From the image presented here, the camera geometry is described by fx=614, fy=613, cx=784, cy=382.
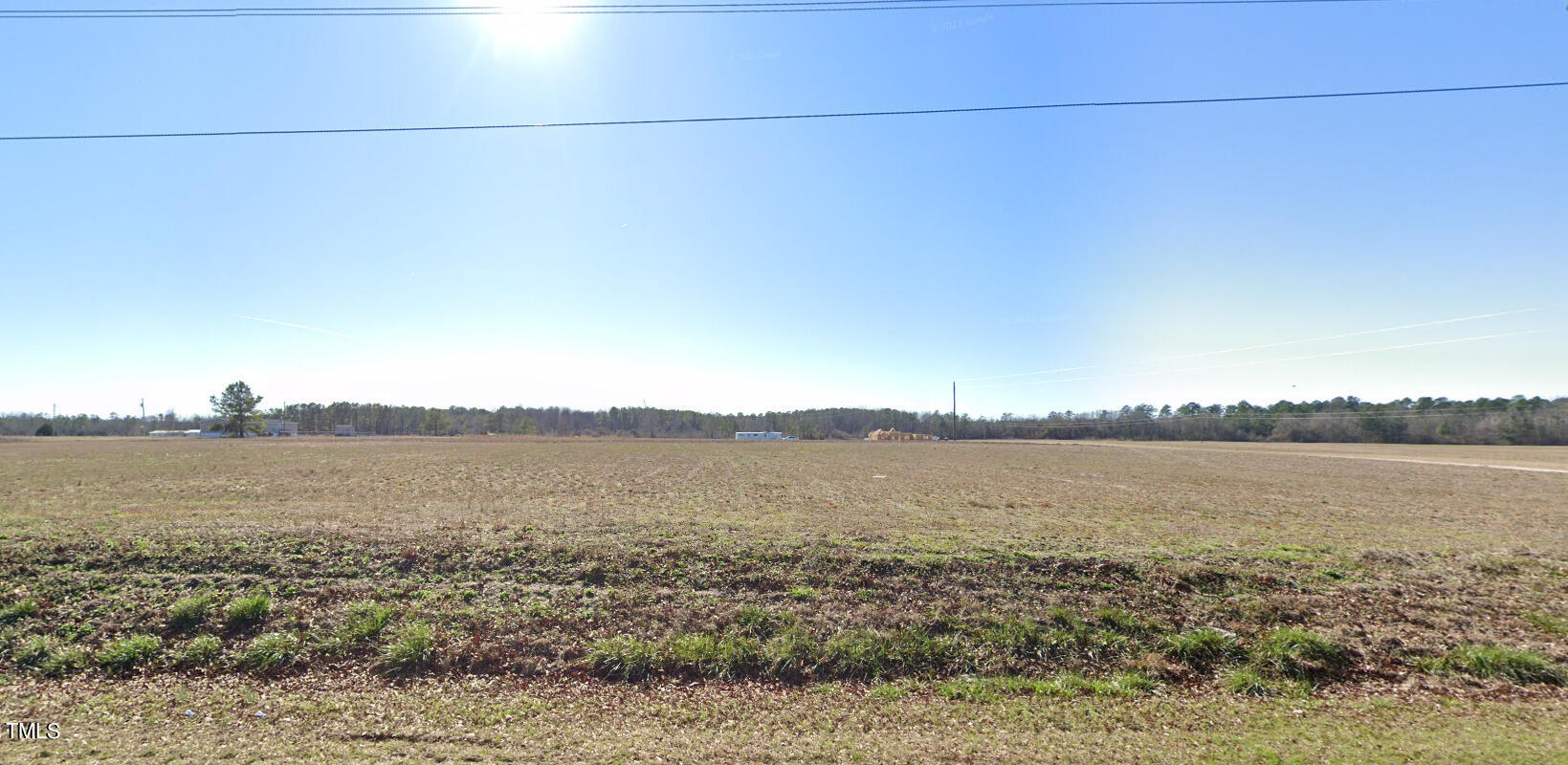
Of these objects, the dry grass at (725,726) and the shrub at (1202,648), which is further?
the shrub at (1202,648)

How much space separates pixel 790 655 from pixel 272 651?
17.4 ft

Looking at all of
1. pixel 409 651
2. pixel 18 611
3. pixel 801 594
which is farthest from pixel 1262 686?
pixel 18 611

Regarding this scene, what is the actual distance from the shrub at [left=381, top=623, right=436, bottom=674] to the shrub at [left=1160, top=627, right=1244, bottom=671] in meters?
7.78

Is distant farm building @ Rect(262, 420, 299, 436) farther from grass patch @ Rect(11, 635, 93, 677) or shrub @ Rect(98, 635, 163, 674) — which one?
shrub @ Rect(98, 635, 163, 674)

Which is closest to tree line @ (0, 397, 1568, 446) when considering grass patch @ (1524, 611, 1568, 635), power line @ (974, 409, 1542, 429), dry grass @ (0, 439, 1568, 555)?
power line @ (974, 409, 1542, 429)

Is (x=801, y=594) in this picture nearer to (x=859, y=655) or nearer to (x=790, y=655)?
(x=790, y=655)

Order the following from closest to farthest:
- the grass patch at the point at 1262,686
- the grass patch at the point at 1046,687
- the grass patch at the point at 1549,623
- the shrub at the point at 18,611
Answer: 1. the grass patch at the point at 1046,687
2. the grass patch at the point at 1262,686
3. the shrub at the point at 18,611
4. the grass patch at the point at 1549,623

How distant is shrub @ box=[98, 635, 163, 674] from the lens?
604 centimetres

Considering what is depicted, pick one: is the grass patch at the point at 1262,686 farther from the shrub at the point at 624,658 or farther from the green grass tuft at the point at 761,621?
the shrub at the point at 624,658

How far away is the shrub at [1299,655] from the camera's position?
20.6ft

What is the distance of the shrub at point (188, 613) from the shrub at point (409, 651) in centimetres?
234

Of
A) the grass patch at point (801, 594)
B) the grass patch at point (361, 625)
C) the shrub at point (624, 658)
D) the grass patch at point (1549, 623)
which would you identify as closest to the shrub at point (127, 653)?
the grass patch at point (361, 625)

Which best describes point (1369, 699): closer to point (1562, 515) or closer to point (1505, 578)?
point (1505, 578)

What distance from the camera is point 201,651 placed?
247 inches
